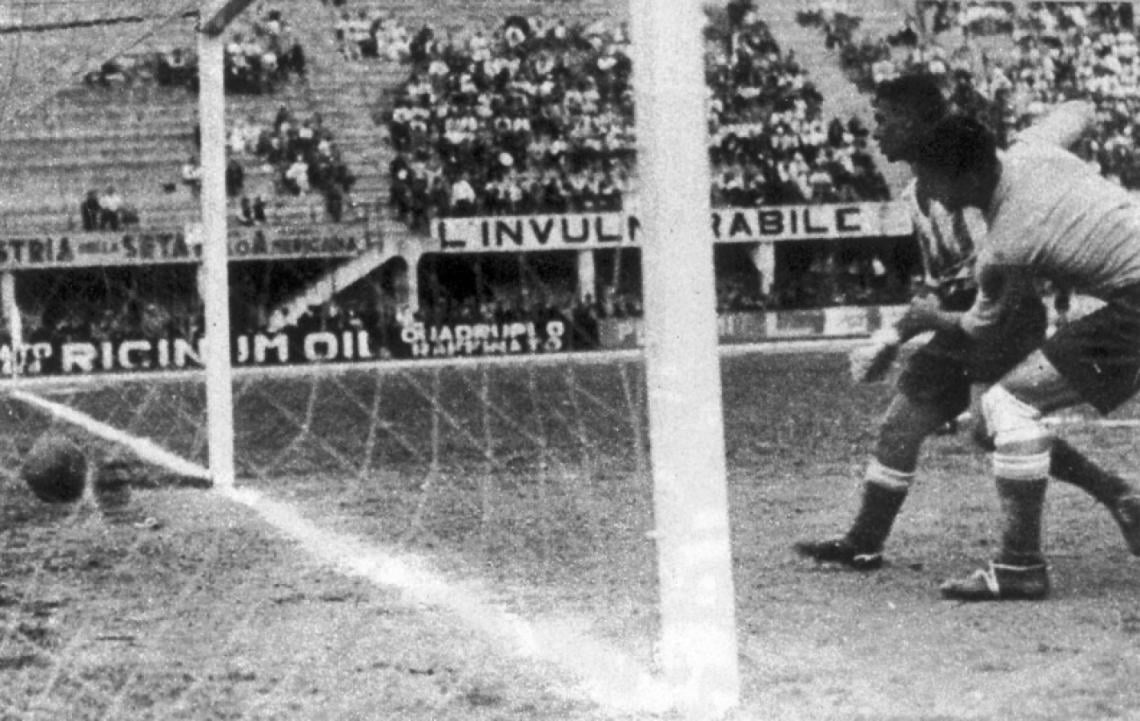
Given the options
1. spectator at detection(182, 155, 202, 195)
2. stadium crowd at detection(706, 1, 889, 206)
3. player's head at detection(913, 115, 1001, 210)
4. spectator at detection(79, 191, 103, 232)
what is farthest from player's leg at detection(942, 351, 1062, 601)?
spectator at detection(79, 191, 103, 232)

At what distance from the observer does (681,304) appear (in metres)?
1.63

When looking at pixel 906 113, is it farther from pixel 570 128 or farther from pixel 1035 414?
pixel 570 128

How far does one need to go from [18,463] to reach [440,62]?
665cm

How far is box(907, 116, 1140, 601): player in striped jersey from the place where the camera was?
2268mm

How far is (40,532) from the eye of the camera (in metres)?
3.97

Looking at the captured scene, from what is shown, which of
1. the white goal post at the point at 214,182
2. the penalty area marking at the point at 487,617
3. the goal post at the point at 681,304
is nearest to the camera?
the goal post at the point at 681,304

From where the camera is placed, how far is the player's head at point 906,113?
2.36 m

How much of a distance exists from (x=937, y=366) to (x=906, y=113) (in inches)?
24.6

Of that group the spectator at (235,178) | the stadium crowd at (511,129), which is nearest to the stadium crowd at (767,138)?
the stadium crowd at (511,129)

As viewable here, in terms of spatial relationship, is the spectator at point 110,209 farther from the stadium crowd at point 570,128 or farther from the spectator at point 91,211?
the stadium crowd at point 570,128

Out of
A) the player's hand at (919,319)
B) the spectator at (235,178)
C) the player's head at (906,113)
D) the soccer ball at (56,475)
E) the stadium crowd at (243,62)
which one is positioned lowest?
the soccer ball at (56,475)

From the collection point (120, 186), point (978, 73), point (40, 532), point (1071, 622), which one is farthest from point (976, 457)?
point (120, 186)

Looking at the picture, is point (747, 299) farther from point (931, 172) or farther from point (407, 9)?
point (931, 172)

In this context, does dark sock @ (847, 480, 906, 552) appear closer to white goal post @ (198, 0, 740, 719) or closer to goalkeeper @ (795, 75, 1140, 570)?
goalkeeper @ (795, 75, 1140, 570)
